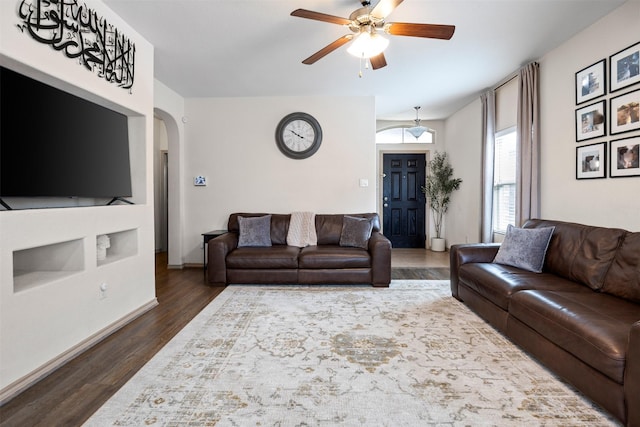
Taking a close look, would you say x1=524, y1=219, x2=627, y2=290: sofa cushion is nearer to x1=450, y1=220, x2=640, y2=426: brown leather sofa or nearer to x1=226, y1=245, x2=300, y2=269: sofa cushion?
x1=450, y1=220, x2=640, y2=426: brown leather sofa

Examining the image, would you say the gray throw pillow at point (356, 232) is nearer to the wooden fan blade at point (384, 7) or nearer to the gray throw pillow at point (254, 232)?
the gray throw pillow at point (254, 232)

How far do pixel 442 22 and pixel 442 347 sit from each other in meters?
2.76

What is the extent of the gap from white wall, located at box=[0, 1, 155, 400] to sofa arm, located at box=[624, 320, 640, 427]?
3.09m

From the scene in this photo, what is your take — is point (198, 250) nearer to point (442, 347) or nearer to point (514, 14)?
point (442, 347)

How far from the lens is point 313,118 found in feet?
16.1

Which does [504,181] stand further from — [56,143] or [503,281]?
[56,143]

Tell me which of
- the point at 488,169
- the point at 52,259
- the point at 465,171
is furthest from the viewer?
the point at 465,171

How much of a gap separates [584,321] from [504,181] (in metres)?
3.27

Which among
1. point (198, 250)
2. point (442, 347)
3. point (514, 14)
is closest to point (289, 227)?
point (198, 250)

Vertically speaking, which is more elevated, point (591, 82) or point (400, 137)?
point (400, 137)

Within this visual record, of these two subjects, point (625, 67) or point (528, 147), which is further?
point (528, 147)

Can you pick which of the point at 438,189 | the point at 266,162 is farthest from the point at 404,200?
the point at 266,162

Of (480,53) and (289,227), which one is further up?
(480,53)

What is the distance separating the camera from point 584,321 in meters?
1.73
